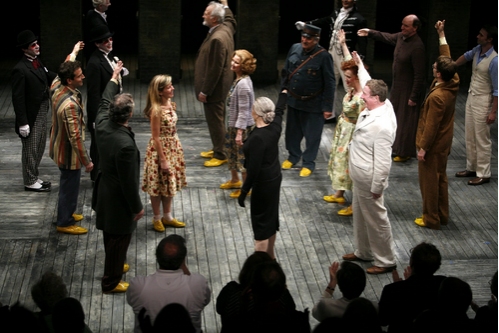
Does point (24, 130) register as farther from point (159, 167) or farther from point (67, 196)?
point (159, 167)

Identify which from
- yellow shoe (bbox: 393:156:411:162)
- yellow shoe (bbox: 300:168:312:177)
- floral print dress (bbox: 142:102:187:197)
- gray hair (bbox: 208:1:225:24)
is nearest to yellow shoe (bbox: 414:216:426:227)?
yellow shoe (bbox: 300:168:312:177)

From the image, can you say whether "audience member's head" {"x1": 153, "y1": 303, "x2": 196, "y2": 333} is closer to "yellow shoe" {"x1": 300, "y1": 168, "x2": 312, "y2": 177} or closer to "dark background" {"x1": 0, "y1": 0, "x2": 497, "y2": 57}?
"yellow shoe" {"x1": 300, "y1": 168, "x2": 312, "y2": 177}

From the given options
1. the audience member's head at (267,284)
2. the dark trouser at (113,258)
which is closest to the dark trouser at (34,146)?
the dark trouser at (113,258)

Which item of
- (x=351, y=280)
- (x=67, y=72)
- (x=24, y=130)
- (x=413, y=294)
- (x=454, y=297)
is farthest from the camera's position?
(x=24, y=130)

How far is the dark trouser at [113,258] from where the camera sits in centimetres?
689

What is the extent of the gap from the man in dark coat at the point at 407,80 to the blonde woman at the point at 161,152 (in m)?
3.03

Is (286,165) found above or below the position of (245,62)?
below

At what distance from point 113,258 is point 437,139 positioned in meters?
3.37

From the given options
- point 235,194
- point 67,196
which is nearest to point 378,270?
point 235,194

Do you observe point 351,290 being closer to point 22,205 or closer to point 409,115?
point 22,205

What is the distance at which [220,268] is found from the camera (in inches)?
299

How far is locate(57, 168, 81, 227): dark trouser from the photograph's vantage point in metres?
8.05

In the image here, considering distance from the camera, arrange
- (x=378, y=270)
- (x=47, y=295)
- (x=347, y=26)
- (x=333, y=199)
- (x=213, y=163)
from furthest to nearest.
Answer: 1. (x=347, y=26)
2. (x=213, y=163)
3. (x=333, y=199)
4. (x=378, y=270)
5. (x=47, y=295)

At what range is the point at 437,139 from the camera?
8.27m
